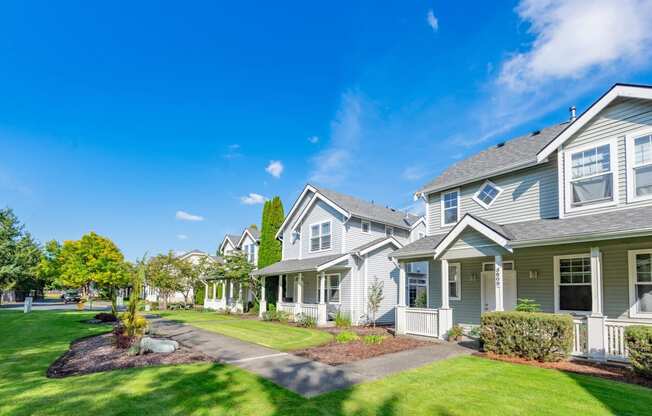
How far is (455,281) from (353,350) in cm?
592

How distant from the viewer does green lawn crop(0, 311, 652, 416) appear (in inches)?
217

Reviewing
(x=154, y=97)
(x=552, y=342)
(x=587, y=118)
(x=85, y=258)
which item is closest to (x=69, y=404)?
(x=552, y=342)

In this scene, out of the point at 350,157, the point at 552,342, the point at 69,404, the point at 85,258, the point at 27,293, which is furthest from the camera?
the point at 27,293

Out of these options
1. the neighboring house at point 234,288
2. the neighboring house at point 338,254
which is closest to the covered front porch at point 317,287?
the neighboring house at point 338,254

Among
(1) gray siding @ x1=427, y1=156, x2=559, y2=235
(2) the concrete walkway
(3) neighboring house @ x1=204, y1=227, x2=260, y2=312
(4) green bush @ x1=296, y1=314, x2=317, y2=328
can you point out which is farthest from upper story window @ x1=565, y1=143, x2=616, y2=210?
(3) neighboring house @ x1=204, y1=227, x2=260, y2=312

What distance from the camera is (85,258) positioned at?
2967 centimetres

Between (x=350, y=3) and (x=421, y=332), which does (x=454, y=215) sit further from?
(x=350, y=3)

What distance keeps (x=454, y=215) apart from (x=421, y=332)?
5.18 meters

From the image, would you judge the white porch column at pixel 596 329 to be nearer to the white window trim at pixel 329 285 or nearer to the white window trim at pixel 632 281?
the white window trim at pixel 632 281

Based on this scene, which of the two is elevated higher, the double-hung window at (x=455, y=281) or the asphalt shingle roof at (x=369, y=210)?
the asphalt shingle roof at (x=369, y=210)

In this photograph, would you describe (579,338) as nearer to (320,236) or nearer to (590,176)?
(590,176)

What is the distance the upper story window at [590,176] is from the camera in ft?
33.8

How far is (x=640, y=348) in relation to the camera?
24.0ft

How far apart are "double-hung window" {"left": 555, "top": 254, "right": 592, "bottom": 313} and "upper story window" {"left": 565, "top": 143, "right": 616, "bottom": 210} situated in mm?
1726
